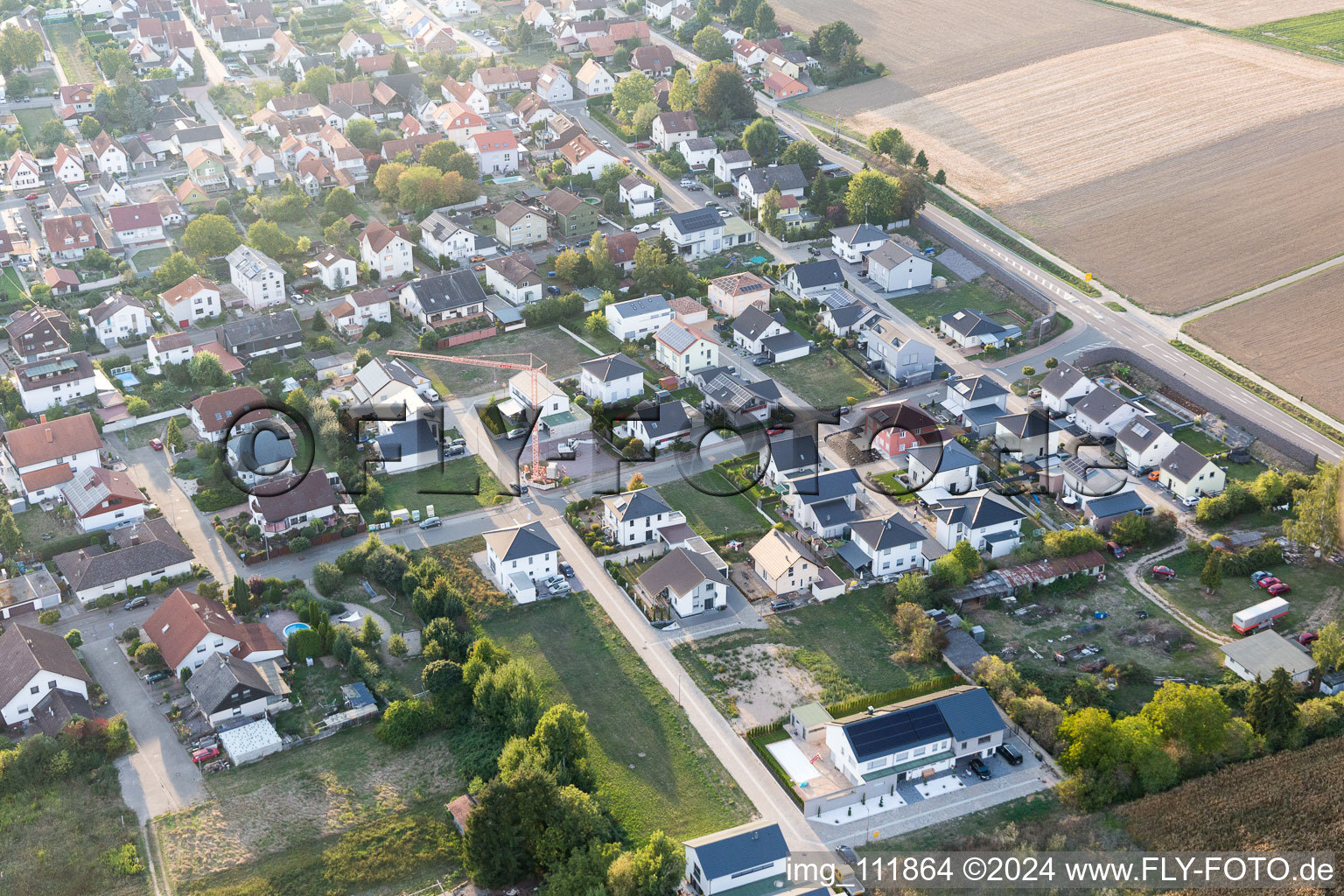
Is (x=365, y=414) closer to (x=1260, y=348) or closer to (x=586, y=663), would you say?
(x=586, y=663)

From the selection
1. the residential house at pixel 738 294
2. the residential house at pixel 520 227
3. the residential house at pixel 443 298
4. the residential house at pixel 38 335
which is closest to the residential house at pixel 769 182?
the residential house at pixel 738 294

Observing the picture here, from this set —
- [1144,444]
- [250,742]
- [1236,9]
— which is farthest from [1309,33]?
[250,742]

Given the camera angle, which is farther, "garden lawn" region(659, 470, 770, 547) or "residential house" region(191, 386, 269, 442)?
"residential house" region(191, 386, 269, 442)

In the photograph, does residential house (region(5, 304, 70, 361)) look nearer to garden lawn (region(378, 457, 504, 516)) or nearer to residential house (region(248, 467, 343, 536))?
residential house (region(248, 467, 343, 536))

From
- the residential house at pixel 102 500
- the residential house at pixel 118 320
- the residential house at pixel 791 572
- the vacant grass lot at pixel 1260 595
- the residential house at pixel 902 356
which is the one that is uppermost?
the residential house at pixel 118 320

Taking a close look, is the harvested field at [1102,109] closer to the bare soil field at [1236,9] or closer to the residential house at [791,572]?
the bare soil field at [1236,9]

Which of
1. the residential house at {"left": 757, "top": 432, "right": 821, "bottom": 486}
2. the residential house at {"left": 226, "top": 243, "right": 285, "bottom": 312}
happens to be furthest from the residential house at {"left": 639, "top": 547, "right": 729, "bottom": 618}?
the residential house at {"left": 226, "top": 243, "right": 285, "bottom": 312}
